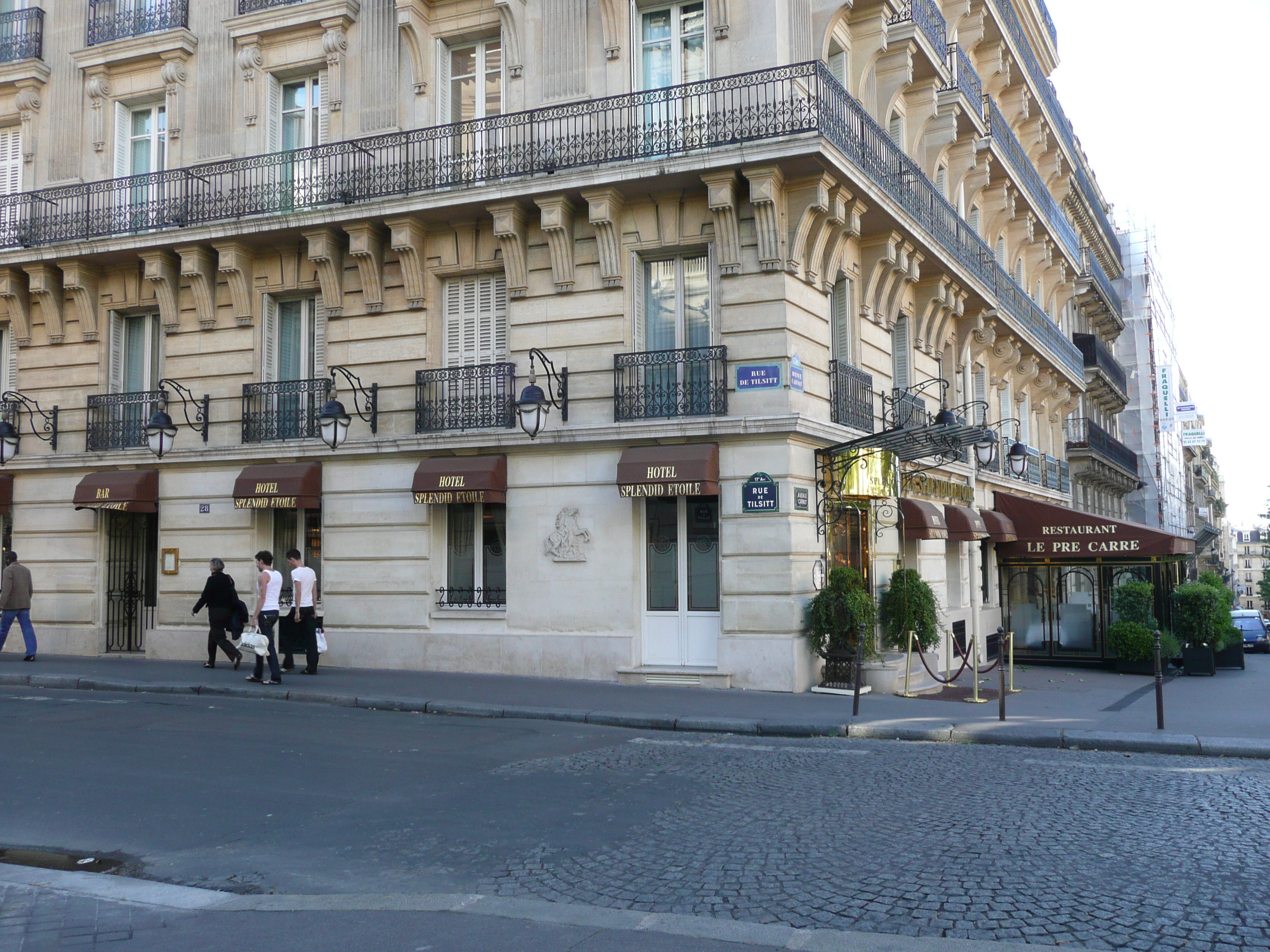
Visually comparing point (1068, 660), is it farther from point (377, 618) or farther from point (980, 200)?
point (377, 618)

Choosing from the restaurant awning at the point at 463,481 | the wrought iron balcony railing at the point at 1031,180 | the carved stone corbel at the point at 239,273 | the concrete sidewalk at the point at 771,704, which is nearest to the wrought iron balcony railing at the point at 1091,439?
the wrought iron balcony railing at the point at 1031,180

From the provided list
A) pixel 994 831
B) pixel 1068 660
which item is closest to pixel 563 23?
pixel 994 831

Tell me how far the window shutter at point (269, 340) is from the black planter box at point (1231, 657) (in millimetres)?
18563

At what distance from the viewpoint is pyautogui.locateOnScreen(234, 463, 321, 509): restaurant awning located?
17.1 metres

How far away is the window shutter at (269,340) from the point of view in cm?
1847

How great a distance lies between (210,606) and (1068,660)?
16153 millimetres

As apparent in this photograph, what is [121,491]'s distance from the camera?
18297mm

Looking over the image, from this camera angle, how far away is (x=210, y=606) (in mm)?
16625

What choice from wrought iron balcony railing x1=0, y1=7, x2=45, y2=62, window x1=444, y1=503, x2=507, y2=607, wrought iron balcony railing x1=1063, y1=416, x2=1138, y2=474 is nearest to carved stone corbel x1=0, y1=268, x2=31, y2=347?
wrought iron balcony railing x1=0, y1=7, x2=45, y2=62

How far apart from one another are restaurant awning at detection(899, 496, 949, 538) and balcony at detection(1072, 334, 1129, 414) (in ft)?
62.0

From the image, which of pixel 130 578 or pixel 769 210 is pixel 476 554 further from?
pixel 130 578

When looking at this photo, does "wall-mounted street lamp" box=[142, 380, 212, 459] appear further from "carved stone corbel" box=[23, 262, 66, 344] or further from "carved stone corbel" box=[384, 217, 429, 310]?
"carved stone corbel" box=[384, 217, 429, 310]

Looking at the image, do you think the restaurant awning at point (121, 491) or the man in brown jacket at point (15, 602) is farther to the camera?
the restaurant awning at point (121, 491)

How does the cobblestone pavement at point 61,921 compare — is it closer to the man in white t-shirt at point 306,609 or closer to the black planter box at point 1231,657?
the man in white t-shirt at point 306,609
